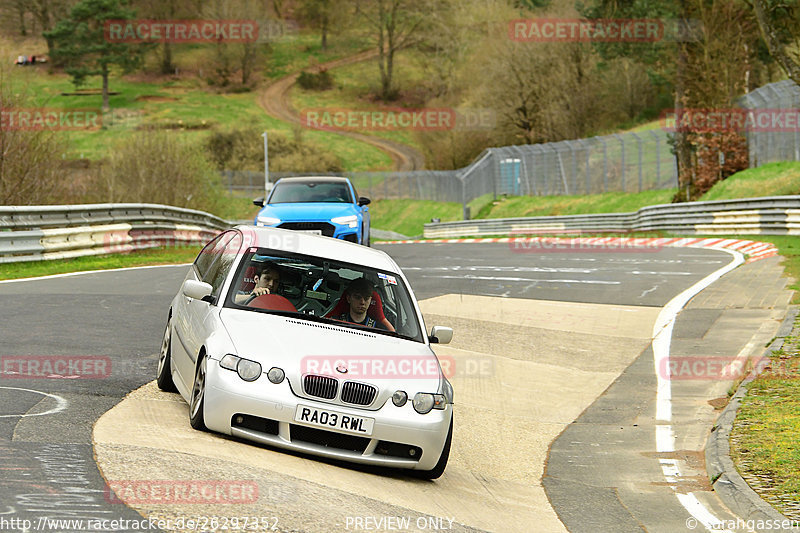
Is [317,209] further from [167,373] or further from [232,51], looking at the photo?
[232,51]

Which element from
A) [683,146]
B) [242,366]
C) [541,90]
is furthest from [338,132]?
[242,366]

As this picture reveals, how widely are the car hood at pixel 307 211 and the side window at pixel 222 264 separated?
10.00 m

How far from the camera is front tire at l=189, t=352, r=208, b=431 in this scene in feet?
24.2

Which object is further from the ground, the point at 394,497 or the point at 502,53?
the point at 502,53

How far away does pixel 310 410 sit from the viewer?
7156 mm

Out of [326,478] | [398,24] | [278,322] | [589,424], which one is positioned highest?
[398,24]

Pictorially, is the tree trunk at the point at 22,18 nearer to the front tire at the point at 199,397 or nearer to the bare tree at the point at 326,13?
the bare tree at the point at 326,13

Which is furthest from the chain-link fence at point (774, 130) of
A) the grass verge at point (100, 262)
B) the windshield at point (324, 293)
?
the windshield at point (324, 293)

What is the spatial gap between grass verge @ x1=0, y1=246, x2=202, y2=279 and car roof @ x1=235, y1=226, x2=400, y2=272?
11.4m

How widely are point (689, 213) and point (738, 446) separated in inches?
1163

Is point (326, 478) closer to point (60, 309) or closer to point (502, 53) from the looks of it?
point (60, 309)

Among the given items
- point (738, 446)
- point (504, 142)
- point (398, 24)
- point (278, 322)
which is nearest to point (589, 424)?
point (738, 446)

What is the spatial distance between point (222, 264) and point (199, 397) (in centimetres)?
163

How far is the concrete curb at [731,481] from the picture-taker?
23.1ft
